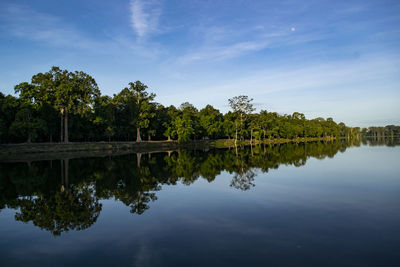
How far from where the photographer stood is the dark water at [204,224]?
6945mm

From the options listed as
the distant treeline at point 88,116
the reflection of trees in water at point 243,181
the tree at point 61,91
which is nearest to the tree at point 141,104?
the distant treeline at point 88,116

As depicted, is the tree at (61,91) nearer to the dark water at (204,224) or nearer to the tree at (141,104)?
the tree at (141,104)

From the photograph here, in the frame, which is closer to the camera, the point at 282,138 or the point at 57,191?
the point at 57,191

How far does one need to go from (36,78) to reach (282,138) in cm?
10525

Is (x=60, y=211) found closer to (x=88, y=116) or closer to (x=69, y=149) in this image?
(x=69, y=149)

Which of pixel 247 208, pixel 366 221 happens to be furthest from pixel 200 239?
pixel 366 221

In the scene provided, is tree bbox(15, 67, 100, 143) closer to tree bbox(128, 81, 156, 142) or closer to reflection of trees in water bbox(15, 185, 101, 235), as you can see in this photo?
tree bbox(128, 81, 156, 142)

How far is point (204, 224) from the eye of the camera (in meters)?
9.59

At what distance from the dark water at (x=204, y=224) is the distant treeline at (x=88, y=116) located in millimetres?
39020

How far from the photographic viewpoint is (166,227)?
30.7 ft

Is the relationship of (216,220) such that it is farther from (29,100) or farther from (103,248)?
(29,100)

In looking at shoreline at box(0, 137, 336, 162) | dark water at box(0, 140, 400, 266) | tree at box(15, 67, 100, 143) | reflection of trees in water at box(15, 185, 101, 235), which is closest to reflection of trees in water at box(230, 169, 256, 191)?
dark water at box(0, 140, 400, 266)

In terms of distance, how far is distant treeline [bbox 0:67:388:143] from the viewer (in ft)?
168

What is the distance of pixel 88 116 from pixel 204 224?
194ft
